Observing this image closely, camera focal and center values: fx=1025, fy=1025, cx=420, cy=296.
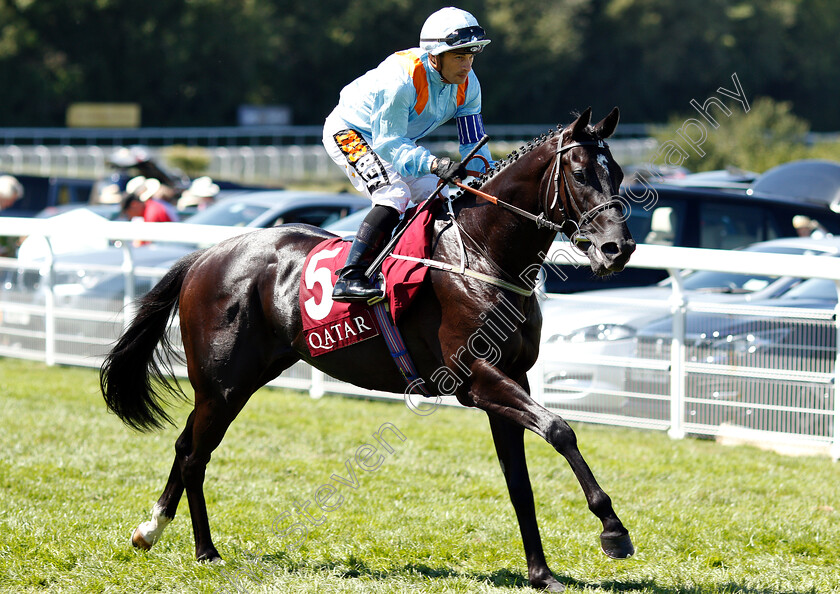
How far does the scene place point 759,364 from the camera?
722cm

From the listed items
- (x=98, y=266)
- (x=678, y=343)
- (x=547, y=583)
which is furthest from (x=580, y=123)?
(x=98, y=266)

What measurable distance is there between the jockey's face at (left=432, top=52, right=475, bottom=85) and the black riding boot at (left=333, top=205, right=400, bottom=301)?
2.17 feet

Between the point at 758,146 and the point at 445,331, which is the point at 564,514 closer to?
the point at 445,331

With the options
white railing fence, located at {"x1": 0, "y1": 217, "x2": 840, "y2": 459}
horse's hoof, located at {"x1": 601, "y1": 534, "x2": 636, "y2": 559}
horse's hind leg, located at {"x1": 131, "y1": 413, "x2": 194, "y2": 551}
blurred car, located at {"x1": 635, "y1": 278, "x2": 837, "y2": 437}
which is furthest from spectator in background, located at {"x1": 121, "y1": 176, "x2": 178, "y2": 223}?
horse's hoof, located at {"x1": 601, "y1": 534, "x2": 636, "y2": 559}

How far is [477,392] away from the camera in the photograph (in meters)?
4.34

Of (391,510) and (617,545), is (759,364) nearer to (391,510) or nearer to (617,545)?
(391,510)

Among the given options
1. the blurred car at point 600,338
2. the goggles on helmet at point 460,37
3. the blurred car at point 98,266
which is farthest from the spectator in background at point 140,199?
the goggles on helmet at point 460,37

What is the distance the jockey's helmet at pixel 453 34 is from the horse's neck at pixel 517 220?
536mm

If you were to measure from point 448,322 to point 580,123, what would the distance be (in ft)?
3.36

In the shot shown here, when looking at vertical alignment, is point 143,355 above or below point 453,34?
below

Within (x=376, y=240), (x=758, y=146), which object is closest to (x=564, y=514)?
(x=376, y=240)

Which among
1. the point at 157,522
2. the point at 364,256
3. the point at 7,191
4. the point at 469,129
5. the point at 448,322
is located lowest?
the point at 7,191

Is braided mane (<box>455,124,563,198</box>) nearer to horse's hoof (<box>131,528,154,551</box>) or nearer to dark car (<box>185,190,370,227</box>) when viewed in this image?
horse's hoof (<box>131,528,154,551</box>)

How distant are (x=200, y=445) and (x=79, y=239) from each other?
17.2ft
